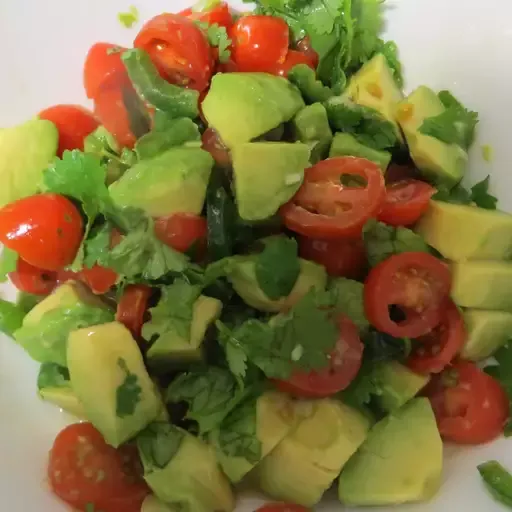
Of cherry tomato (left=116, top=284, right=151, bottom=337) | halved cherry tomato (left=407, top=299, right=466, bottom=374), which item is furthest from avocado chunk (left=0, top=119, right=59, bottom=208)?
halved cherry tomato (left=407, top=299, right=466, bottom=374)

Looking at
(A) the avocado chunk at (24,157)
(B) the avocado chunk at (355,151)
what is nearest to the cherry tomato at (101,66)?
(A) the avocado chunk at (24,157)

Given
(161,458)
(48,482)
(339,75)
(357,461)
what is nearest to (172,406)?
(161,458)

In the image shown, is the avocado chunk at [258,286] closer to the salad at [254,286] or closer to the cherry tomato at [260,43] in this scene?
the salad at [254,286]

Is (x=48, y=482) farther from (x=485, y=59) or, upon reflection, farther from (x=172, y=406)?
(x=485, y=59)

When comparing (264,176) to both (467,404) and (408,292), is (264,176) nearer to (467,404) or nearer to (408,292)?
(408,292)

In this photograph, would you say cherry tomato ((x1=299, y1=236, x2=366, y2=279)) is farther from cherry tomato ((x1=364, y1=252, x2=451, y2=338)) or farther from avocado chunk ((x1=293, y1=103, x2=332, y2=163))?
avocado chunk ((x1=293, y1=103, x2=332, y2=163))

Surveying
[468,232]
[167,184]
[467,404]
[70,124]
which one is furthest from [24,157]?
[467,404]
